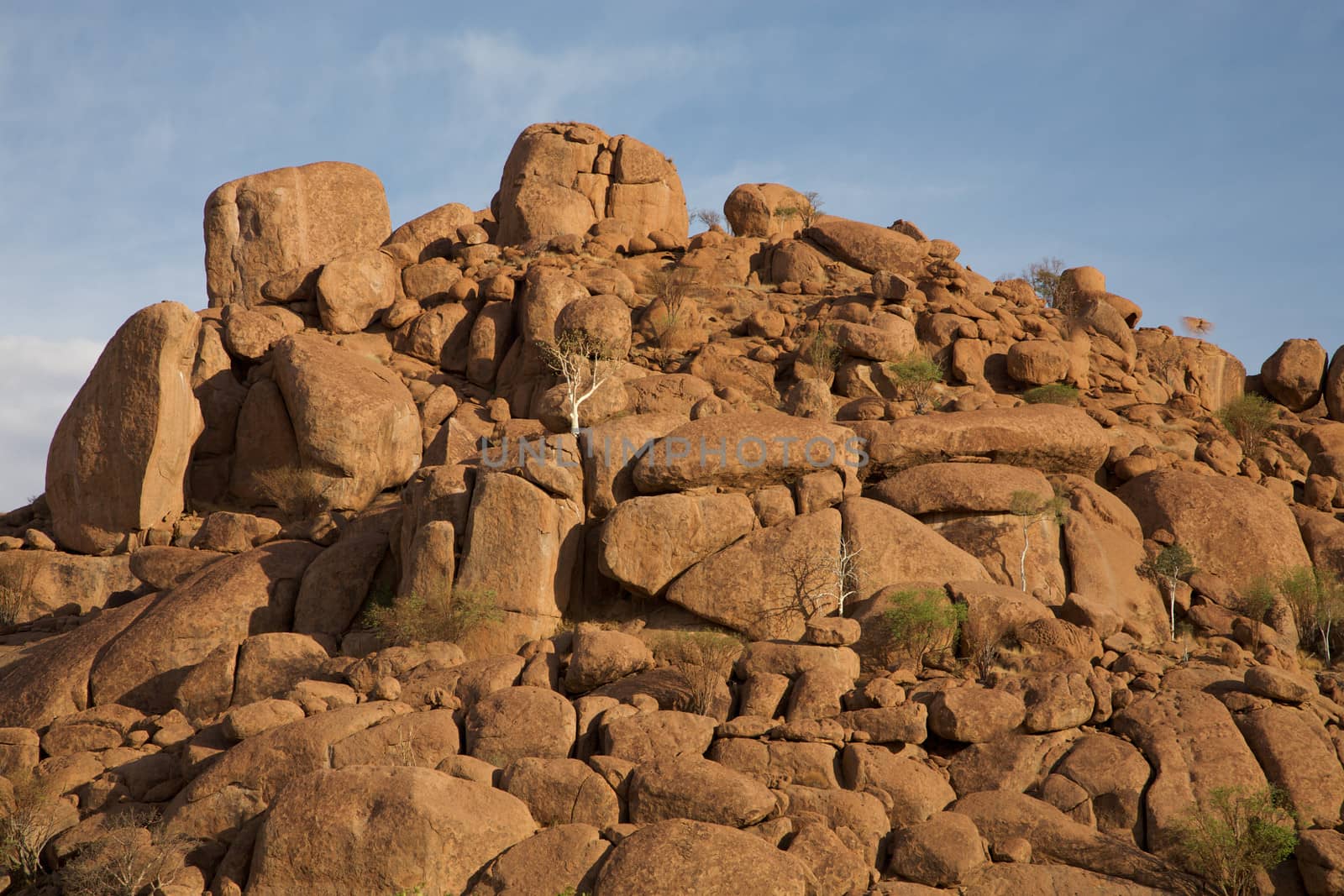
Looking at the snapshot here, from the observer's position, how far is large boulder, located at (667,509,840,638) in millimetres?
Result: 19094

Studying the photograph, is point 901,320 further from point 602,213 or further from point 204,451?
point 204,451

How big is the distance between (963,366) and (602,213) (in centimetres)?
1506

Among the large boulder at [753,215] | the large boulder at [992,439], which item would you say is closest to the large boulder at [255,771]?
the large boulder at [992,439]

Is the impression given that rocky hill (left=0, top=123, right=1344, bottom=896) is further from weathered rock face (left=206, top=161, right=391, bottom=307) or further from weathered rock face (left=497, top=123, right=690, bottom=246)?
weathered rock face (left=497, top=123, right=690, bottom=246)

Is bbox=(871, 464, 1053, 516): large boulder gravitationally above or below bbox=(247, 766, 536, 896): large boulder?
above

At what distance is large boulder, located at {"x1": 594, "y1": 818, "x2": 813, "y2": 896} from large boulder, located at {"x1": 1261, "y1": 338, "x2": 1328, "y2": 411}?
86.6 feet

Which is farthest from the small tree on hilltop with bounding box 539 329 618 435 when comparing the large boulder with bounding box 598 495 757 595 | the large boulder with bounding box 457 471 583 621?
the large boulder with bounding box 598 495 757 595

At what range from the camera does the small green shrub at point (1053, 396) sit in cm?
2719

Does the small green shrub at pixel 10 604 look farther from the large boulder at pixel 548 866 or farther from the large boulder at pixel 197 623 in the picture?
the large boulder at pixel 548 866

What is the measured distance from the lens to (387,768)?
13773 millimetres

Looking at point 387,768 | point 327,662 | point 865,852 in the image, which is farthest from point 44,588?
point 865,852

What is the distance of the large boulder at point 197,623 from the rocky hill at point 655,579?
0.07 m

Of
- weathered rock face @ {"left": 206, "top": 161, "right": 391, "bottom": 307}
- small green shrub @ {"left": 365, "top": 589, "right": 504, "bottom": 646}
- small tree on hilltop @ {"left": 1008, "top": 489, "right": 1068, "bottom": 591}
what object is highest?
weathered rock face @ {"left": 206, "top": 161, "right": 391, "bottom": 307}

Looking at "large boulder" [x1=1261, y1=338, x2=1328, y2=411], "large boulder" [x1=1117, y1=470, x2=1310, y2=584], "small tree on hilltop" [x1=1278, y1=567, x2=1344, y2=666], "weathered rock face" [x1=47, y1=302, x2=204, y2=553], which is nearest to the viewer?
"small tree on hilltop" [x1=1278, y1=567, x2=1344, y2=666]
